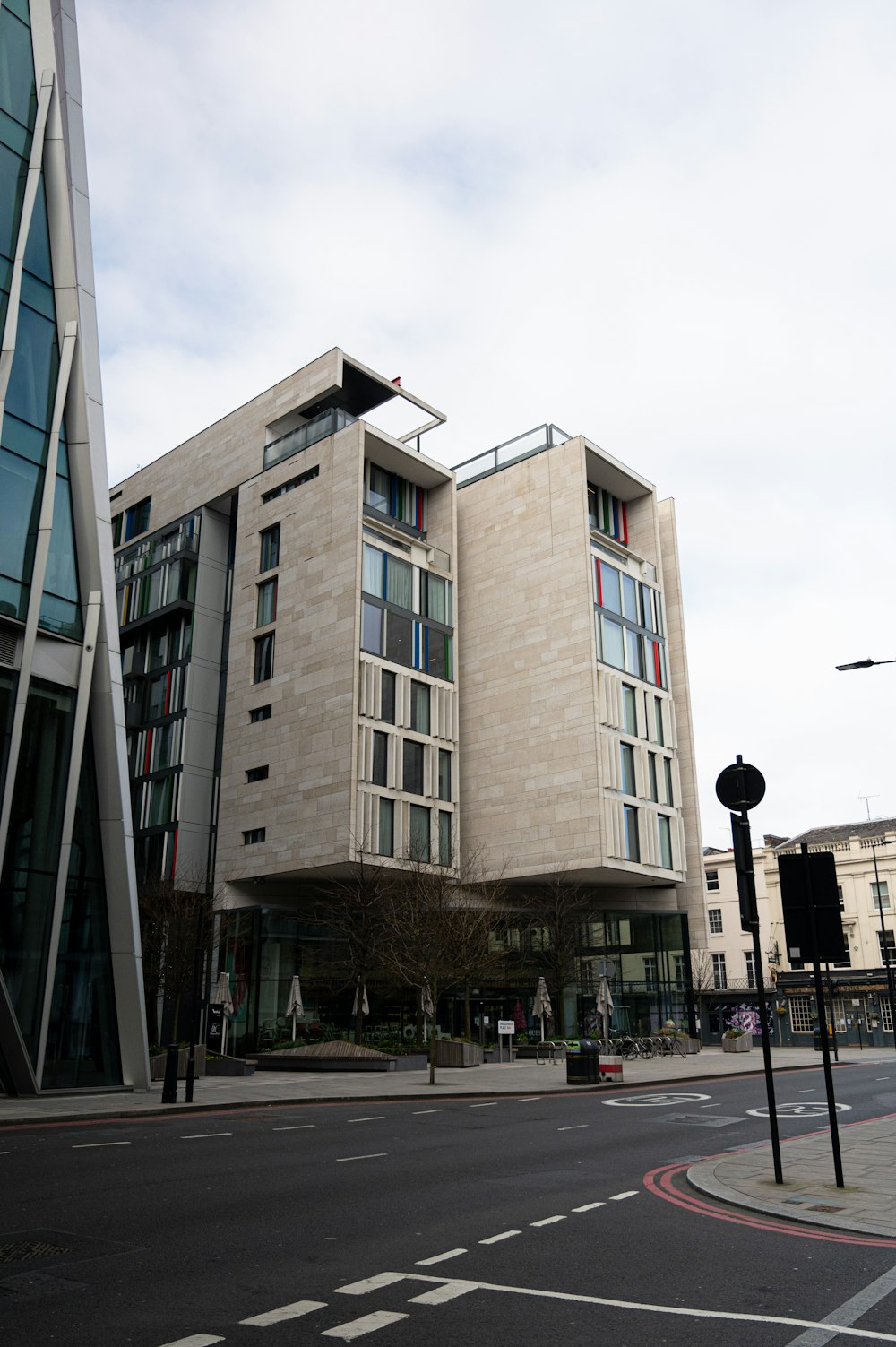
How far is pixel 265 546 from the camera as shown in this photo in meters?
54.7

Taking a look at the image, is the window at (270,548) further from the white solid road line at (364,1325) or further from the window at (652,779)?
the white solid road line at (364,1325)

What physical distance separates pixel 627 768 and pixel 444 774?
9.16 m

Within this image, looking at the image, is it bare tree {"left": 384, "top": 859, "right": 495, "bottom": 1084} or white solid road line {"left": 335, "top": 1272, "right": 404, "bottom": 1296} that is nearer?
white solid road line {"left": 335, "top": 1272, "right": 404, "bottom": 1296}

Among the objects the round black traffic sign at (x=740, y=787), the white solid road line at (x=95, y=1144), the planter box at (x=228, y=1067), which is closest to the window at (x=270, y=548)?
the planter box at (x=228, y=1067)

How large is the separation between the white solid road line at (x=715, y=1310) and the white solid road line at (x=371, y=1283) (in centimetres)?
7

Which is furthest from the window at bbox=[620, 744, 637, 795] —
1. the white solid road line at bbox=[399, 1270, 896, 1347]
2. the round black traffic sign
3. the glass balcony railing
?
the white solid road line at bbox=[399, 1270, 896, 1347]

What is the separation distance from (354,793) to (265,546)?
1620 centimetres

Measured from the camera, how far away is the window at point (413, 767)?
1938 inches

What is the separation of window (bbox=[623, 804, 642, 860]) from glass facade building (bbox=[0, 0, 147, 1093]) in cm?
2956

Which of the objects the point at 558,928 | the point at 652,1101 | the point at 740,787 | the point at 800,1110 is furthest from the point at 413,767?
the point at 740,787

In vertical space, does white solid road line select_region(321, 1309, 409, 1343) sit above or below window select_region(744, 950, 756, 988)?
below

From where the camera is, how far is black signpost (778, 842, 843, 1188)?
10578 millimetres

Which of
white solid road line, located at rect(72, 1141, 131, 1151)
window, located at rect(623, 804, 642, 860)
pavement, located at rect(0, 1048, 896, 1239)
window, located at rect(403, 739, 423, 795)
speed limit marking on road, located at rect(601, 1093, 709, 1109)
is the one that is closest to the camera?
pavement, located at rect(0, 1048, 896, 1239)

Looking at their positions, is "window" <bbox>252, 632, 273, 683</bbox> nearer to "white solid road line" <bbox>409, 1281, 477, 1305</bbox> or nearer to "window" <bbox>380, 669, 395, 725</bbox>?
"window" <bbox>380, 669, 395, 725</bbox>
